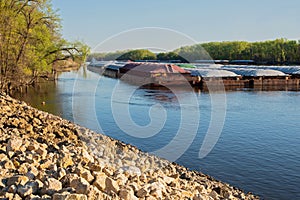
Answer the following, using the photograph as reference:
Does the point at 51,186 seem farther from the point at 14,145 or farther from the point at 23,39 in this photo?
the point at 23,39

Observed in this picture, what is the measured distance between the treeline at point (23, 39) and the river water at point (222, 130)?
8.50ft

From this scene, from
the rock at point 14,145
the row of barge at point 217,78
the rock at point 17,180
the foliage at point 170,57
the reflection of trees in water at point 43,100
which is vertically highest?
the foliage at point 170,57

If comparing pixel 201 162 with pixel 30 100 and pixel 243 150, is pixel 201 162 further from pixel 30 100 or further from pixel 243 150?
pixel 30 100

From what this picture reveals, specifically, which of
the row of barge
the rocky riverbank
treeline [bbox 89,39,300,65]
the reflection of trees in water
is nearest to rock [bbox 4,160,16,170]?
the rocky riverbank

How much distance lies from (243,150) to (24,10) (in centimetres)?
2360

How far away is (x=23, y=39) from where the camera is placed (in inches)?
1158

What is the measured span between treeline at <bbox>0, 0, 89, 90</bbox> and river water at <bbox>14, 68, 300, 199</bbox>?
259 centimetres

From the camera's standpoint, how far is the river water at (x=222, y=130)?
449 inches

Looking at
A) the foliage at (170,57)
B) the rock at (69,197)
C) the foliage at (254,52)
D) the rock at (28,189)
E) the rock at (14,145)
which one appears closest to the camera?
the rock at (69,197)

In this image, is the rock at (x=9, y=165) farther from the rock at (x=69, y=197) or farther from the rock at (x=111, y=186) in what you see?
the rock at (x=111, y=186)

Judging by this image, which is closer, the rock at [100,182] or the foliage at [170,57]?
the rock at [100,182]

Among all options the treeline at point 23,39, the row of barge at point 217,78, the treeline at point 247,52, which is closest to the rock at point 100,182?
the treeline at point 23,39

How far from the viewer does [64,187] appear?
18.8 feet

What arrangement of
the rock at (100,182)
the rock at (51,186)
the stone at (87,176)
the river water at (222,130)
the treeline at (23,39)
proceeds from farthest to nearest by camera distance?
1. the treeline at (23,39)
2. the river water at (222,130)
3. the stone at (87,176)
4. the rock at (100,182)
5. the rock at (51,186)
